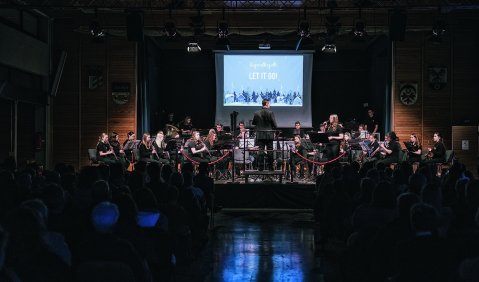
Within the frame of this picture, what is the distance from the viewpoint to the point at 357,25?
1531cm

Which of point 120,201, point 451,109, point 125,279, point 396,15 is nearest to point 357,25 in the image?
point 396,15

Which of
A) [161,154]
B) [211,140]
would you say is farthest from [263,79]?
[161,154]

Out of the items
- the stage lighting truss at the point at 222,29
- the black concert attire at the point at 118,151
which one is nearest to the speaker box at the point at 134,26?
the stage lighting truss at the point at 222,29

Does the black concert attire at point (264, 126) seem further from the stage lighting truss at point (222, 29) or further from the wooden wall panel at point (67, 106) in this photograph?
the wooden wall panel at point (67, 106)

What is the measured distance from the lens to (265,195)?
13.1 m

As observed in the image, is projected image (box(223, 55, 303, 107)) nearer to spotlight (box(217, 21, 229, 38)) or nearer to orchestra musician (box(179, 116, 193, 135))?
orchestra musician (box(179, 116, 193, 135))

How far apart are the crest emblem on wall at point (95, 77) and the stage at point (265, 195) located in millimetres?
8181

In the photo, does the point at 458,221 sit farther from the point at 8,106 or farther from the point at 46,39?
the point at 46,39

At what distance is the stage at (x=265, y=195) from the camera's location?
13.1 meters

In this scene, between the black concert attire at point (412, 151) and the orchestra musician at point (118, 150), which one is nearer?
the black concert attire at point (412, 151)

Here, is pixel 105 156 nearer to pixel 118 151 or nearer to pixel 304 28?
pixel 118 151

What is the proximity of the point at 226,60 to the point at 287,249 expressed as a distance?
46.6ft

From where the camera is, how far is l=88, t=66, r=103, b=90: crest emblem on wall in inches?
766

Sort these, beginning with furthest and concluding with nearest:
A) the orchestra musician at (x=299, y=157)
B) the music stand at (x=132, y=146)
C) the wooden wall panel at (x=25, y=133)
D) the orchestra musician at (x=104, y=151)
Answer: the wooden wall panel at (x=25, y=133)
the music stand at (x=132, y=146)
the orchestra musician at (x=104, y=151)
the orchestra musician at (x=299, y=157)
